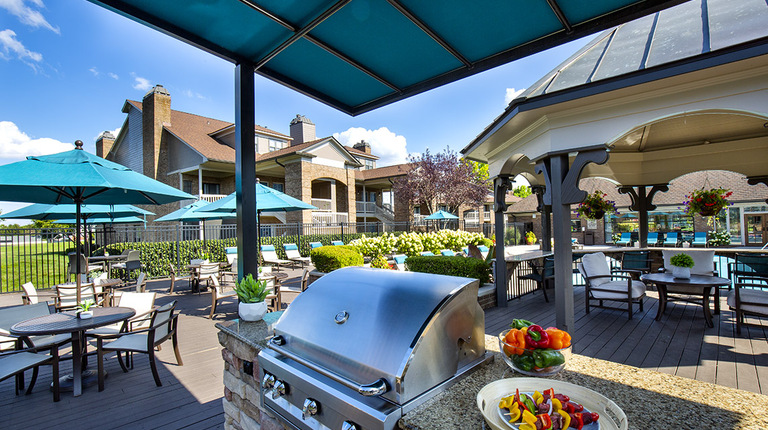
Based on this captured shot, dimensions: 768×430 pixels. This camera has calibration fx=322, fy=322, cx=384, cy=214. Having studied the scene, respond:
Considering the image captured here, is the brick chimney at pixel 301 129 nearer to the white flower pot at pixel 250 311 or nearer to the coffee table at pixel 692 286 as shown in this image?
the coffee table at pixel 692 286

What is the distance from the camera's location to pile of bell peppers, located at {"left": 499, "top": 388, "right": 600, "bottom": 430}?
100 centimetres

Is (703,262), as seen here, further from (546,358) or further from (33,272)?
(33,272)

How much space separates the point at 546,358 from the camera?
4.72 feet

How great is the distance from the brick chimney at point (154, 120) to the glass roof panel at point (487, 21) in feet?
69.8

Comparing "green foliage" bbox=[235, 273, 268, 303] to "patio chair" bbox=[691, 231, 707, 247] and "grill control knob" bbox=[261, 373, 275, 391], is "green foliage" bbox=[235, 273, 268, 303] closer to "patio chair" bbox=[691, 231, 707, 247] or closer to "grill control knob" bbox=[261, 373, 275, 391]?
"grill control knob" bbox=[261, 373, 275, 391]

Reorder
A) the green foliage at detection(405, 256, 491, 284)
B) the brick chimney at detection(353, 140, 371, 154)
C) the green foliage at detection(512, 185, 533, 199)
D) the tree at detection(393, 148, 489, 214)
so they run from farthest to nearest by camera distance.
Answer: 1. the green foliage at detection(512, 185, 533, 199)
2. the brick chimney at detection(353, 140, 371, 154)
3. the tree at detection(393, 148, 489, 214)
4. the green foliage at detection(405, 256, 491, 284)

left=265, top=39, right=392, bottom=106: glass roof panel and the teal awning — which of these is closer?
the teal awning

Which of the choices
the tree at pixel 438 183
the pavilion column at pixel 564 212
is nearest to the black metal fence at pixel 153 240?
the tree at pixel 438 183

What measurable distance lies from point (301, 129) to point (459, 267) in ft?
68.8

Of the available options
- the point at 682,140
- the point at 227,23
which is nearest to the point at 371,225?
the point at 682,140

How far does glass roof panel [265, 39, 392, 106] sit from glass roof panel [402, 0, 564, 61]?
3.11 feet

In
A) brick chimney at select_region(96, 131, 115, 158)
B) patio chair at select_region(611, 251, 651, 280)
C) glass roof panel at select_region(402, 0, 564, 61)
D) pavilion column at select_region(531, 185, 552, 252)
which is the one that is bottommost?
patio chair at select_region(611, 251, 651, 280)

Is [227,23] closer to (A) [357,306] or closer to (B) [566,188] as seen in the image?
(A) [357,306]

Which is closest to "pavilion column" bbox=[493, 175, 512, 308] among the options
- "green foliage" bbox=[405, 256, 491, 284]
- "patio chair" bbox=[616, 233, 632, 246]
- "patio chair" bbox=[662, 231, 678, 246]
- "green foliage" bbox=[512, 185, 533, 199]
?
"green foliage" bbox=[405, 256, 491, 284]
